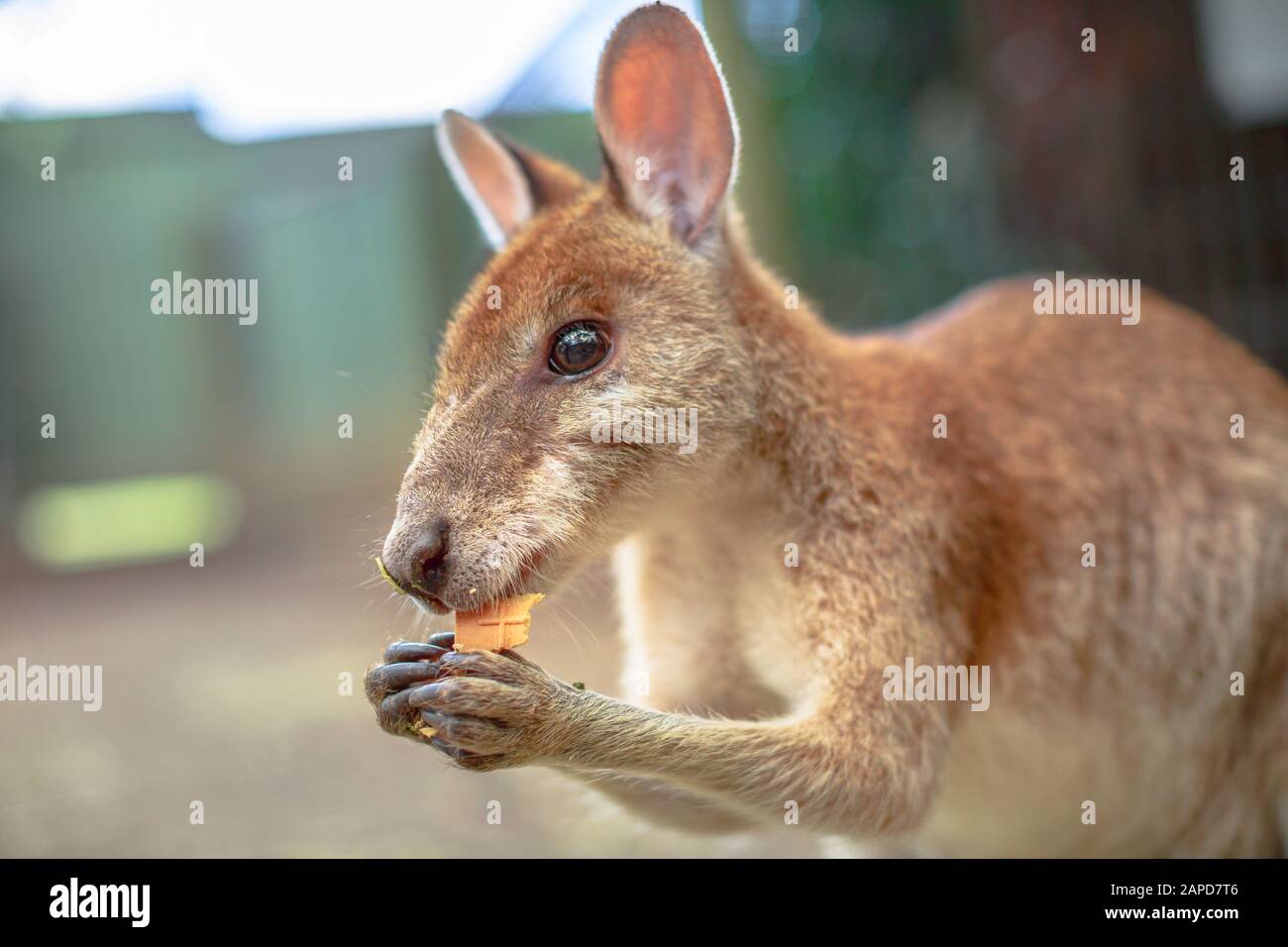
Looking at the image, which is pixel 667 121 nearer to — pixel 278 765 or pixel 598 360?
pixel 598 360

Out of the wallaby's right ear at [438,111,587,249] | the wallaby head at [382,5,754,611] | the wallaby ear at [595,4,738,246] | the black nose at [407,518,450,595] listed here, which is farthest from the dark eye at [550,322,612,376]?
the wallaby's right ear at [438,111,587,249]

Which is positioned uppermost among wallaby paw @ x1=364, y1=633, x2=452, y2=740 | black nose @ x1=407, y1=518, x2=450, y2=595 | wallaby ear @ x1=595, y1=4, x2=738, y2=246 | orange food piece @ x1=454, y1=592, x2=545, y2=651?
wallaby ear @ x1=595, y1=4, x2=738, y2=246

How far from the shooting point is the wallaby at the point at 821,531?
8.57 feet

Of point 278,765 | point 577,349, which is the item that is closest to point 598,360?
point 577,349

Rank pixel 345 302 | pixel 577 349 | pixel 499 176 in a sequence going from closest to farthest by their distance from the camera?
pixel 577 349 < pixel 499 176 < pixel 345 302

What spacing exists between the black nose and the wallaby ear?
119 cm

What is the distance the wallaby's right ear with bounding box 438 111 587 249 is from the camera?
3.41 metres

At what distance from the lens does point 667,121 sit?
3.10 metres

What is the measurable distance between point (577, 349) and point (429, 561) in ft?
2.32

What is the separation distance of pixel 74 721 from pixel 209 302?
11.2 feet

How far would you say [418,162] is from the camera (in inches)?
365

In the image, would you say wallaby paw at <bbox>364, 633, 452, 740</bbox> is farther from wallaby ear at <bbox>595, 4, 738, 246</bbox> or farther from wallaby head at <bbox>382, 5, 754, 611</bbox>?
wallaby ear at <bbox>595, 4, 738, 246</bbox>

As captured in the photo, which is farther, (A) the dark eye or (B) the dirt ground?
(B) the dirt ground

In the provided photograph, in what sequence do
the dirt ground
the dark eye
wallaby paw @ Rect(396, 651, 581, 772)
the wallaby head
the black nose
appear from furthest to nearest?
the dirt ground, the dark eye, the wallaby head, the black nose, wallaby paw @ Rect(396, 651, 581, 772)
